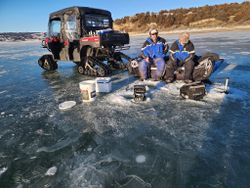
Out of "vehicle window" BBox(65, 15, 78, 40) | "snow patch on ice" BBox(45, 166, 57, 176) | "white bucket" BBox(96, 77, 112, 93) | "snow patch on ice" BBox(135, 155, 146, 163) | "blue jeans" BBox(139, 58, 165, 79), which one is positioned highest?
"vehicle window" BBox(65, 15, 78, 40)

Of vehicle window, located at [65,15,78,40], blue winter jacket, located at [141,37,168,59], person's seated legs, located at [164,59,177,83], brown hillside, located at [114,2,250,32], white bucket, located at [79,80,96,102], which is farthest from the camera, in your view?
brown hillside, located at [114,2,250,32]

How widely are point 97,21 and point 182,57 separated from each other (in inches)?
135

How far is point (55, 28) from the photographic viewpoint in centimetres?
746

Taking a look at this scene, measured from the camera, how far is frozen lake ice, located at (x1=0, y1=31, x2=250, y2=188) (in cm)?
201

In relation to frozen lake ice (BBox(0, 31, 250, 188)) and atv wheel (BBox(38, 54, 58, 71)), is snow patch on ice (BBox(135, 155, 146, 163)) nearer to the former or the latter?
frozen lake ice (BBox(0, 31, 250, 188))

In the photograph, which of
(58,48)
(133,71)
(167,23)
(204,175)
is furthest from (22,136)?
(167,23)

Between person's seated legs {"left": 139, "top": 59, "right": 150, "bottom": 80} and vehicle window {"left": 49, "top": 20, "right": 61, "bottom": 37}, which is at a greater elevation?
vehicle window {"left": 49, "top": 20, "right": 61, "bottom": 37}

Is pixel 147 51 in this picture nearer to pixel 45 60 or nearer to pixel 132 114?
pixel 132 114

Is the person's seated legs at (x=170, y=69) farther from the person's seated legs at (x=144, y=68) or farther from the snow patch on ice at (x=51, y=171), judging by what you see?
the snow patch on ice at (x=51, y=171)

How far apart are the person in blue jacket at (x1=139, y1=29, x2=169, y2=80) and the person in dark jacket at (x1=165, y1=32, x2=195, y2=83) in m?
0.27

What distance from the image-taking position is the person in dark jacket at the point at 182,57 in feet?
16.6

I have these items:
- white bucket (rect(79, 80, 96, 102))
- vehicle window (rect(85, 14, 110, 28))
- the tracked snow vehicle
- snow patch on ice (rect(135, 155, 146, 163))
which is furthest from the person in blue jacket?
snow patch on ice (rect(135, 155, 146, 163))

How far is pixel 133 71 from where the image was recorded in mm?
6188

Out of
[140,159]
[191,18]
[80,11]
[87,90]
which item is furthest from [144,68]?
[191,18]
